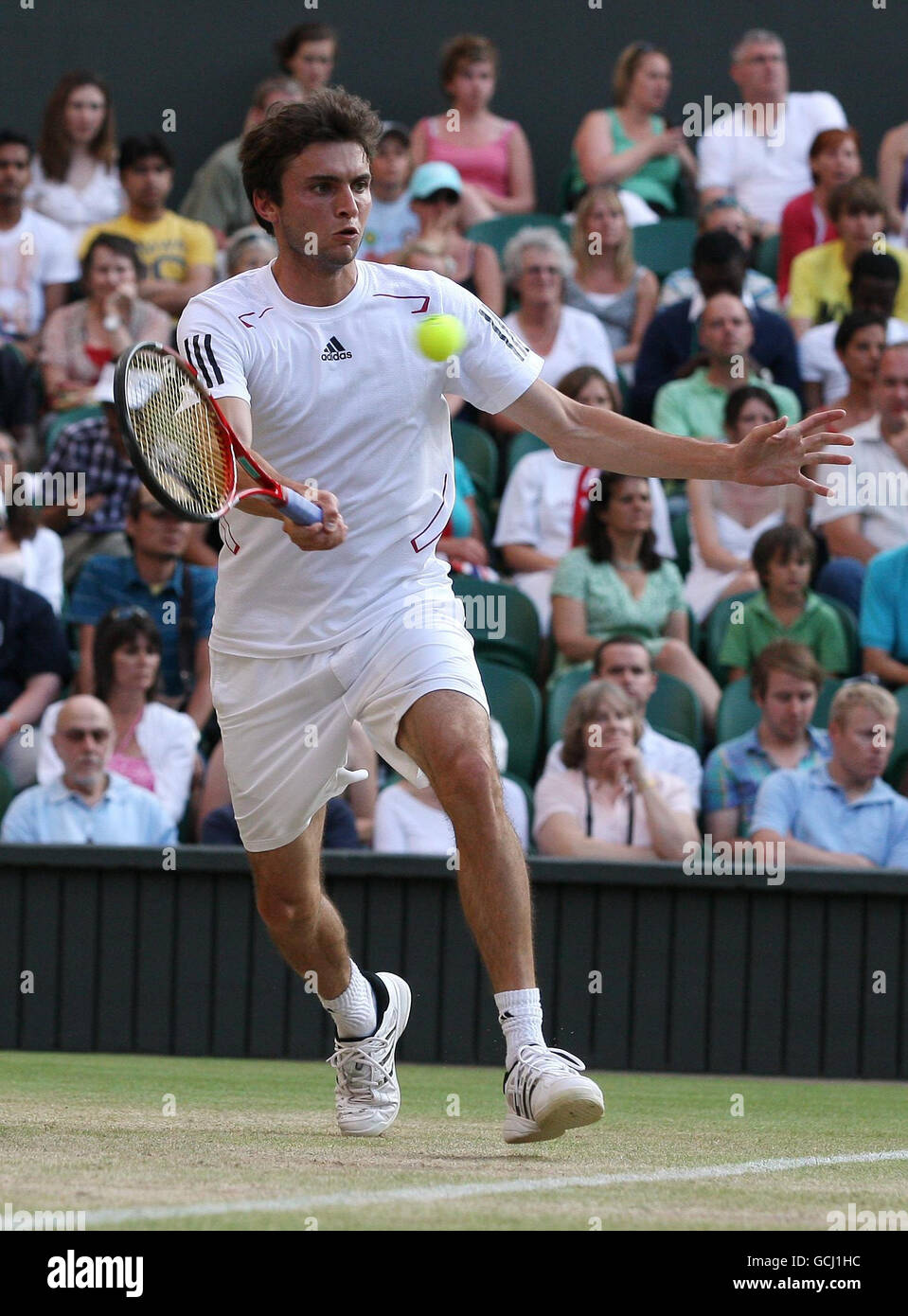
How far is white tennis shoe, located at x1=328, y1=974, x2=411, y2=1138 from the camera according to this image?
14.8 ft

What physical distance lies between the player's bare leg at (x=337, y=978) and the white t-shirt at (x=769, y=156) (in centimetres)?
705

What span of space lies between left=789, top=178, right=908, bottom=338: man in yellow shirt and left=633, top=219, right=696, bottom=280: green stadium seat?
777 mm

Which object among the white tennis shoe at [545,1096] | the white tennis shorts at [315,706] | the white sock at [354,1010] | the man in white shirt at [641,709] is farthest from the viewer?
the man in white shirt at [641,709]

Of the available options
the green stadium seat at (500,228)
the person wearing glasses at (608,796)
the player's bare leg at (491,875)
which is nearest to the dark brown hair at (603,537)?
the person wearing glasses at (608,796)

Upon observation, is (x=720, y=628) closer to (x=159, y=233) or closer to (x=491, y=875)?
(x=159, y=233)

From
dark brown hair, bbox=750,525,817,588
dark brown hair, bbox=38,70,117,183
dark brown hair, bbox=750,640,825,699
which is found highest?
dark brown hair, bbox=38,70,117,183

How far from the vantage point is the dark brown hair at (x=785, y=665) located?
25.4 feet

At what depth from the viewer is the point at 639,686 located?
7.72 meters

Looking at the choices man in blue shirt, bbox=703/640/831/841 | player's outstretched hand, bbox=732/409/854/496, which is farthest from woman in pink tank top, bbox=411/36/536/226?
player's outstretched hand, bbox=732/409/854/496

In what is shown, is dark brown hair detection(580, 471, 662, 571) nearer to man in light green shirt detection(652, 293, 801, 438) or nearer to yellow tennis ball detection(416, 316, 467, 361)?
man in light green shirt detection(652, 293, 801, 438)

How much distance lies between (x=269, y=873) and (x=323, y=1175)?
1.19 metres

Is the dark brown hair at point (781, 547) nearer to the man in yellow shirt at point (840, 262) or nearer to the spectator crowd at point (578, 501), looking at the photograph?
the spectator crowd at point (578, 501)
